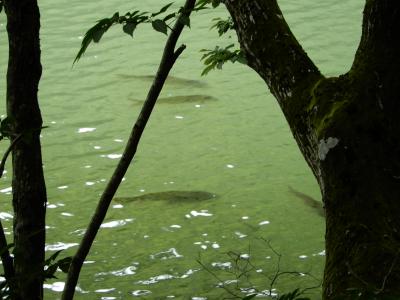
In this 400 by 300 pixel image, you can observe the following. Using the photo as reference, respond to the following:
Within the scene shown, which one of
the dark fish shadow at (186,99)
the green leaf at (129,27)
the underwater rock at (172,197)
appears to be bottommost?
the underwater rock at (172,197)

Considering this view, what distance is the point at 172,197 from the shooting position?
4891 mm

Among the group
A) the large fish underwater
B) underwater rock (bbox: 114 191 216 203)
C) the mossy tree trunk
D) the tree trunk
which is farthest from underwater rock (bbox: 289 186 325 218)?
the tree trunk

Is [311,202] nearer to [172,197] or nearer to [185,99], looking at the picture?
[172,197]

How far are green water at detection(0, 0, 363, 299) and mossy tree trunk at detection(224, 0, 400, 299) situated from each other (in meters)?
1.68

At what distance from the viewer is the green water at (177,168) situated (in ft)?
13.5

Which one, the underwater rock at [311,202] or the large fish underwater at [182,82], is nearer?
the underwater rock at [311,202]

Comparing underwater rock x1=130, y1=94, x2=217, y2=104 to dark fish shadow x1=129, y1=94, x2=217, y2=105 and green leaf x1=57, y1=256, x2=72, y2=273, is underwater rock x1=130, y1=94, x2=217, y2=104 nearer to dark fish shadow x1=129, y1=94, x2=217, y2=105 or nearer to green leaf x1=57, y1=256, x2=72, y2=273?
dark fish shadow x1=129, y1=94, x2=217, y2=105

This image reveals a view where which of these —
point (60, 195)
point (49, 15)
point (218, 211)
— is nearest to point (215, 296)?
point (218, 211)

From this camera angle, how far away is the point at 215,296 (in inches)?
149

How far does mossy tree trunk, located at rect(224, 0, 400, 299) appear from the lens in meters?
2.11

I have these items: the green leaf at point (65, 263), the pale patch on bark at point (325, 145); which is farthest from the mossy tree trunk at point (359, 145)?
the green leaf at point (65, 263)

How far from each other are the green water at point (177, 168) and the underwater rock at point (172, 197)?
0.15 feet

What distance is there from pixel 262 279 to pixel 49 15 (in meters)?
6.38

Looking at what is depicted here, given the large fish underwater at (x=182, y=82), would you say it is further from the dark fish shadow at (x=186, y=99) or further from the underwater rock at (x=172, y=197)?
the underwater rock at (x=172, y=197)
